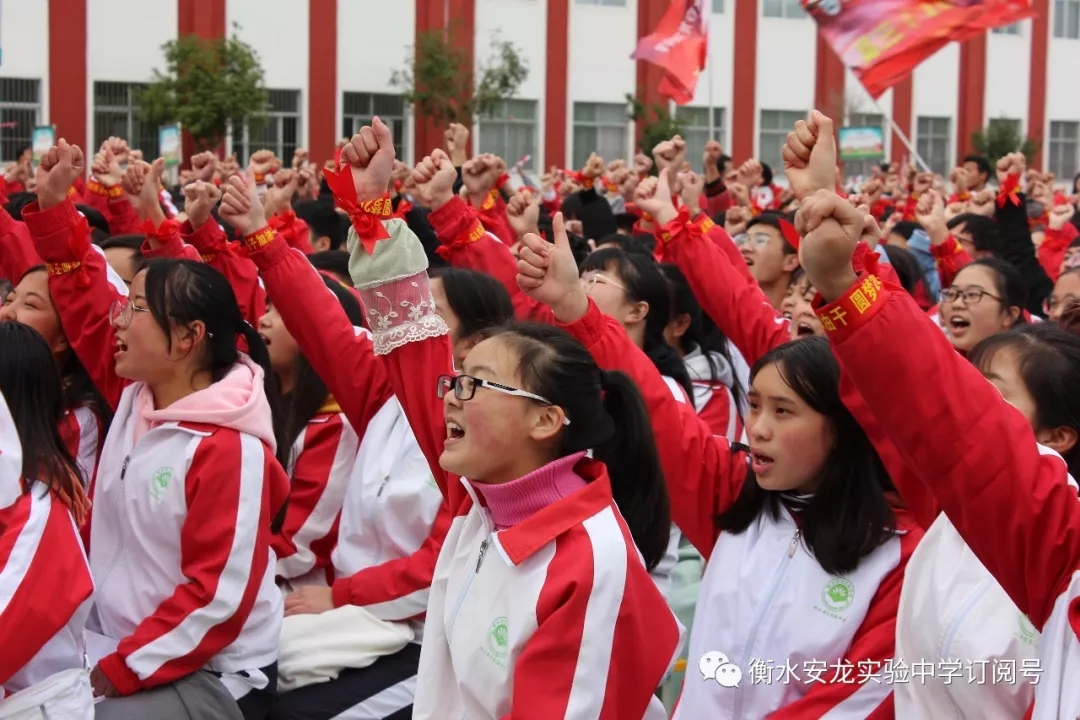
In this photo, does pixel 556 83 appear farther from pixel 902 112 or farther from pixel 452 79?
pixel 902 112

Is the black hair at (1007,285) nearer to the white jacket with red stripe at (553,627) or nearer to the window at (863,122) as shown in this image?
the white jacket with red stripe at (553,627)

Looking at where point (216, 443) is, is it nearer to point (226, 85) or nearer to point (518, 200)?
point (518, 200)

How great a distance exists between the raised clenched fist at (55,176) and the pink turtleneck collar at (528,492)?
1.96 m

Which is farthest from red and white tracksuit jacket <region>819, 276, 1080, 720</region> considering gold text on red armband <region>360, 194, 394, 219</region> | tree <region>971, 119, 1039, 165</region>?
tree <region>971, 119, 1039, 165</region>

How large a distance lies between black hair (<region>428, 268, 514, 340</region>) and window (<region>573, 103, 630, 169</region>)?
1934 centimetres

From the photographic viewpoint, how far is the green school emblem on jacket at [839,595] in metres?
2.49

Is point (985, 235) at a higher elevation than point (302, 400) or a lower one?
higher

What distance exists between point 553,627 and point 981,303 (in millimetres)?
2611

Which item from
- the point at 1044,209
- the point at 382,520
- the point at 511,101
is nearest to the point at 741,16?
the point at 511,101

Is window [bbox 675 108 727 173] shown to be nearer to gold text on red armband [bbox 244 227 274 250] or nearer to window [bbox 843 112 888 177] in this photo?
window [bbox 843 112 888 177]

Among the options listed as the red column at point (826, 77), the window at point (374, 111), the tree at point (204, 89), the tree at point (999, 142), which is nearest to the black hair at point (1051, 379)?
the tree at point (204, 89)

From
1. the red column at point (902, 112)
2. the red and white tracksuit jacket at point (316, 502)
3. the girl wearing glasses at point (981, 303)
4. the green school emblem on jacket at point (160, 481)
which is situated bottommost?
the red and white tracksuit jacket at point (316, 502)

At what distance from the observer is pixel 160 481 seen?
2.97 m

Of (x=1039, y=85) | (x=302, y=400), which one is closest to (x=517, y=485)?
(x=302, y=400)
